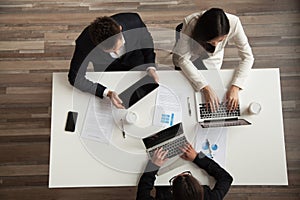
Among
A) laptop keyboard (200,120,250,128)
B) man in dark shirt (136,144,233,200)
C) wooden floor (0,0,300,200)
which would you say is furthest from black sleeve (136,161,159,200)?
wooden floor (0,0,300,200)

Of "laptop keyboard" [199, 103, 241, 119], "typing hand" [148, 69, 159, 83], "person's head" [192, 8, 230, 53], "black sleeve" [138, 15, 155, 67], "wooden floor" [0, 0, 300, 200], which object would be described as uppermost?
"person's head" [192, 8, 230, 53]

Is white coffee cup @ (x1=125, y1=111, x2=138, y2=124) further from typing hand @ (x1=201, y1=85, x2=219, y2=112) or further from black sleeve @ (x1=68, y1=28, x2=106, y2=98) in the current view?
typing hand @ (x1=201, y1=85, x2=219, y2=112)

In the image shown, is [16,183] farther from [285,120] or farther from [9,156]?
[285,120]

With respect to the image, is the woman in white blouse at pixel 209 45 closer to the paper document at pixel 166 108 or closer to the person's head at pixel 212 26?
the person's head at pixel 212 26

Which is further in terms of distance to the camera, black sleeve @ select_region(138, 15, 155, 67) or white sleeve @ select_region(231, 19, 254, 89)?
black sleeve @ select_region(138, 15, 155, 67)

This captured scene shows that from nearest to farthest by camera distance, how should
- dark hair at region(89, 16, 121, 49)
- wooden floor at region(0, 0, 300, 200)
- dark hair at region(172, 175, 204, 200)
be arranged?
dark hair at region(172, 175, 204, 200) → dark hair at region(89, 16, 121, 49) → wooden floor at region(0, 0, 300, 200)

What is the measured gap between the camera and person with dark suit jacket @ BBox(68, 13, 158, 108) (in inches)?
66.4


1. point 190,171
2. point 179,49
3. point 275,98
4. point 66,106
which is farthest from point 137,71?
point 275,98

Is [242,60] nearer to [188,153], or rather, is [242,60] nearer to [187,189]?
[188,153]

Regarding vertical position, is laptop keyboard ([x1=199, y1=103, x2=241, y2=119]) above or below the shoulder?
below

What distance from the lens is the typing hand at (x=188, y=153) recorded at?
5.57 feet

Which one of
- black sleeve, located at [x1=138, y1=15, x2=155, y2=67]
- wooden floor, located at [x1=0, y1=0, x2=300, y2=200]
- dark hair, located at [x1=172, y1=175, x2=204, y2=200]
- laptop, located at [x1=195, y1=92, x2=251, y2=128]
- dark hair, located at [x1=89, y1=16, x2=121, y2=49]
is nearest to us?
dark hair, located at [x1=172, y1=175, x2=204, y2=200]

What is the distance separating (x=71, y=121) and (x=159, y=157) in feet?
1.38

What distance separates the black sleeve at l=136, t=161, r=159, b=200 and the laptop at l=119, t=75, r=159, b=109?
0.29 metres
